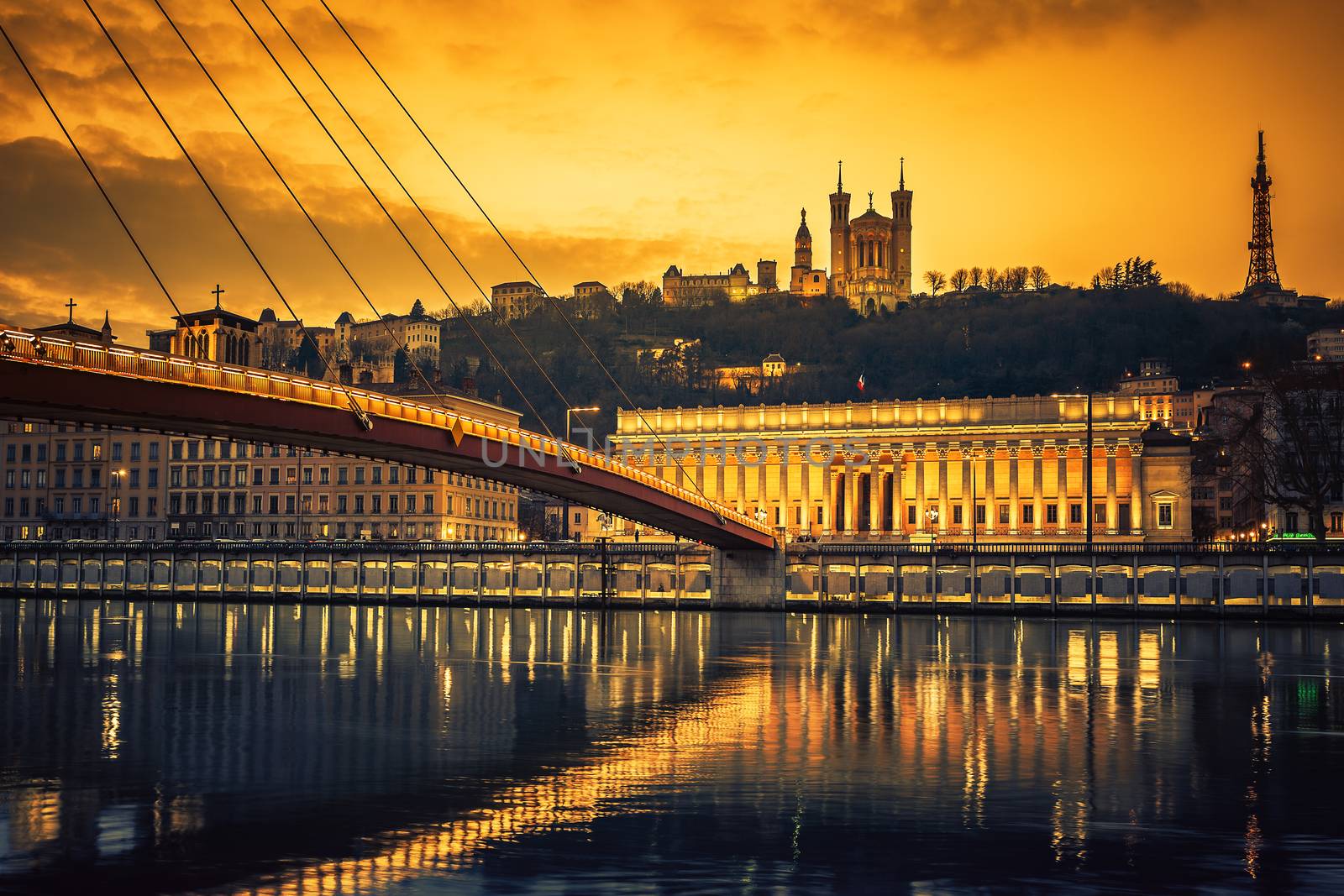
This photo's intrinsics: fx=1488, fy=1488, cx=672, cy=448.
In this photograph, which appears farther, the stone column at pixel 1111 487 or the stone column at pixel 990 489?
the stone column at pixel 990 489

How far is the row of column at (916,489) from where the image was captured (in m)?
159

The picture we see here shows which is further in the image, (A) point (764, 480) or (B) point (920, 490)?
(A) point (764, 480)

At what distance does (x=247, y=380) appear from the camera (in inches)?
2112

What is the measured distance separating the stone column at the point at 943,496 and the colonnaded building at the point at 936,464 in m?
0.14

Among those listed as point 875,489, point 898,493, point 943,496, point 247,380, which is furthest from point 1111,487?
point 247,380

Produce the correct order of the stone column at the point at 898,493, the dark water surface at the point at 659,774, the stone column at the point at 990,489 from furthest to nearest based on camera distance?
1. the stone column at the point at 898,493
2. the stone column at the point at 990,489
3. the dark water surface at the point at 659,774

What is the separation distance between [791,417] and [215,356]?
218 ft

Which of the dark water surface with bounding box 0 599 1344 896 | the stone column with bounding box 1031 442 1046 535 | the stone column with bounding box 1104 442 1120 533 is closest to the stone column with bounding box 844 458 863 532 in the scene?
the stone column with bounding box 1031 442 1046 535

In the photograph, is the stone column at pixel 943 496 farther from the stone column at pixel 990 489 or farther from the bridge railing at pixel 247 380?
the bridge railing at pixel 247 380

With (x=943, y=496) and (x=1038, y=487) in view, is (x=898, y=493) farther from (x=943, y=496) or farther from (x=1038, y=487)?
(x=1038, y=487)

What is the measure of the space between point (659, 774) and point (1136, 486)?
140m

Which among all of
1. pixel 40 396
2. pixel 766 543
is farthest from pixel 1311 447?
pixel 40 396

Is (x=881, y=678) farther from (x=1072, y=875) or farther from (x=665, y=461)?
(x=665, y=461)

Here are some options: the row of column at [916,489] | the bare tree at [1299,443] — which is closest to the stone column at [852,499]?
the row of column at [916,489]
